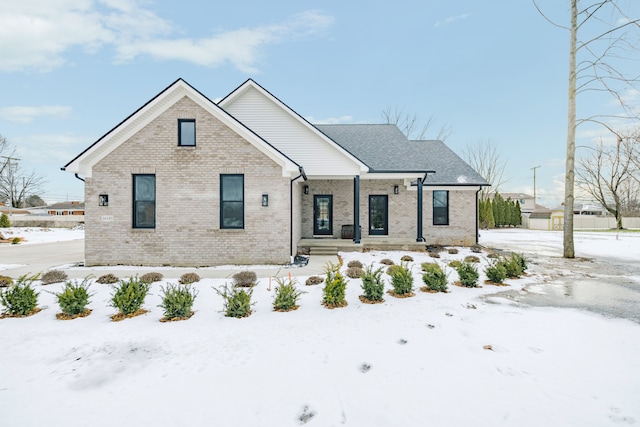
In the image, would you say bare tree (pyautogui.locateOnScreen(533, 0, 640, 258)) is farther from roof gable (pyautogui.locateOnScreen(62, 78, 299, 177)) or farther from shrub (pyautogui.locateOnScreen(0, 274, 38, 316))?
shrub (pyautogui.locateOnScreen(0, 274, 38, 316))

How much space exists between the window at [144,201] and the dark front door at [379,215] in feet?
32.9

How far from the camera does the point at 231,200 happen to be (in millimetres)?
10641

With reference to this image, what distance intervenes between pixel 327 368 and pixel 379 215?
40.2ft

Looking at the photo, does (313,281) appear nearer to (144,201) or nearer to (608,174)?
(144,201)

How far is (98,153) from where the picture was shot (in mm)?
10289

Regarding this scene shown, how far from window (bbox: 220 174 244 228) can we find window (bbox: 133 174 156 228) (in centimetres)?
246

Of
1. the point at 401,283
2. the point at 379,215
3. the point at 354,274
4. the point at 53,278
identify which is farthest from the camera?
the point at 379,215

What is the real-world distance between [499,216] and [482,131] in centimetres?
1358

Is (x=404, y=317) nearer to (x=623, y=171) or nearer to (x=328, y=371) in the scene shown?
(x=328, y=371)

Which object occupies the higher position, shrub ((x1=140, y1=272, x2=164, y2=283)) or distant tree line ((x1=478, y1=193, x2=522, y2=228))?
distant tree line ((x1=478, y1=193, x2=522, y2=228))

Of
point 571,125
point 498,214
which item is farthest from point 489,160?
point 571,125

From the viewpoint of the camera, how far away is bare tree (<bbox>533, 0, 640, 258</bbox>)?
39.8 feet

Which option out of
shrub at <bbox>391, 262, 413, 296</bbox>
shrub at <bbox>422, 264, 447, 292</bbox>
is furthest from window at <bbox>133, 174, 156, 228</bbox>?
shrub at <bbox>422, 264, 447, 292</bbox>

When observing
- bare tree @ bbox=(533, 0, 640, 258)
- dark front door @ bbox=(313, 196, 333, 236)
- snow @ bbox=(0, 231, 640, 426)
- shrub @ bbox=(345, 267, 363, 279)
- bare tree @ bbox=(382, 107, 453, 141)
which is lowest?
snow @ bbox=(0, 231, 640, 426)
